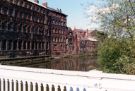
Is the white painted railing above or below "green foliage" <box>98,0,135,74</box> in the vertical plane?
below

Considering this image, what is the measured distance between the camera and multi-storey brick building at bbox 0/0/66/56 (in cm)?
4988

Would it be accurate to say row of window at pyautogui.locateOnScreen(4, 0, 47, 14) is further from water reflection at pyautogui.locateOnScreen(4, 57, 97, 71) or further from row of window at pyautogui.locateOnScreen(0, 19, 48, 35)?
water reflection at pyautogui.locateOnScreen(4, 57, 97, 71)

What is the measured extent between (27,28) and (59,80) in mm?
54611

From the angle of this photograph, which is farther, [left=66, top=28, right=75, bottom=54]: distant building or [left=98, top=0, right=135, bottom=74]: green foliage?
[left=66, top=28, right=75, bottom=54]: distant building

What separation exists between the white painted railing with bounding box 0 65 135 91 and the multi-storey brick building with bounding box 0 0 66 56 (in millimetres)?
42711

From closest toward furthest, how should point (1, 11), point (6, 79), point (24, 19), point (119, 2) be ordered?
point (6, 79) < point (119, 2) < point (1, 11) < point (24, 19)

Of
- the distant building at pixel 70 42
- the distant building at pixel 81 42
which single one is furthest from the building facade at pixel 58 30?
the distant building at pixel 81 42

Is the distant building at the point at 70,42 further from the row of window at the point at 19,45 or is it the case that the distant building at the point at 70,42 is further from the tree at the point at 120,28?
the tree at the point at 120,28

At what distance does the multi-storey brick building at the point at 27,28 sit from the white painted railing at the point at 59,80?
42711 millimetres

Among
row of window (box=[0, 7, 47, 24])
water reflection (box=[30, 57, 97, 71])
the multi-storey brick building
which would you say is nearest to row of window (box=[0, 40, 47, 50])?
the multi-storey brick building

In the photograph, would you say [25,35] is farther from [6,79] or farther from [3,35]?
[6,79]

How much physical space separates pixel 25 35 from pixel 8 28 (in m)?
6.86

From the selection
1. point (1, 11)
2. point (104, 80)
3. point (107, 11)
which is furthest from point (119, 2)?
point (1, 11)

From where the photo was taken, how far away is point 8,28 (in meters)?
50.9
